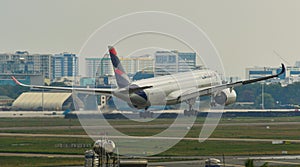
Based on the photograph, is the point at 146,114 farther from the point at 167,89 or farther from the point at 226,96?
the point at 167,89

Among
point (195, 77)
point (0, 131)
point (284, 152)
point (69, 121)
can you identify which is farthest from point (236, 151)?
point (69, 121)

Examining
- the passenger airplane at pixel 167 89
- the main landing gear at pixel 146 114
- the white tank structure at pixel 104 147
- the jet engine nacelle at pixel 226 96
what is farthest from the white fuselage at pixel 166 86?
the white tank structure at pixel 104 147

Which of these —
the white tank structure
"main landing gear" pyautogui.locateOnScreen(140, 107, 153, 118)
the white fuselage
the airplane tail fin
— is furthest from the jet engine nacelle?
the white tank structure

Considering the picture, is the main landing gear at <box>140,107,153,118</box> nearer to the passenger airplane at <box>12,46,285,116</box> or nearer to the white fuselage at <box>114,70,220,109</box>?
the passenger airplane at <box>12,46,285,116</box>

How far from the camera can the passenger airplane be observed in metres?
132

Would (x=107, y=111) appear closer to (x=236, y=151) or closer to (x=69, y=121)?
(x=69, y=121)

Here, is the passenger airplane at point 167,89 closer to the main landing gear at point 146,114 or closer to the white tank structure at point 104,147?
the main landing gear at point 146,114

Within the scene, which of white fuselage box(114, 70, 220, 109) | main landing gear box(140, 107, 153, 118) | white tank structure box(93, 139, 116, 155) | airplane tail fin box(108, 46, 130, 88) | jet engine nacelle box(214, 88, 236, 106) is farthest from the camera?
main landing gear box(140, 107, 153, 118)

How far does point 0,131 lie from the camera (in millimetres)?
149250

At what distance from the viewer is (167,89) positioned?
142 meters

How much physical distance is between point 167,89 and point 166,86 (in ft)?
1.96

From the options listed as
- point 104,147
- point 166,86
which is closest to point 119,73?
point 166,86

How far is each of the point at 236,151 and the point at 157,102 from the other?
32845 millimetres

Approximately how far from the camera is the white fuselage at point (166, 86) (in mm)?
133250
